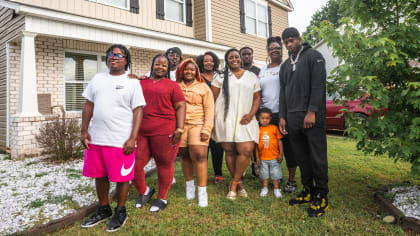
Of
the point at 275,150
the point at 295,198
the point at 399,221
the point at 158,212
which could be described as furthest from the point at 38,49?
the point at 399,221

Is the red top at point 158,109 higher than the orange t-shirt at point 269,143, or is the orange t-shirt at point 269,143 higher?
the red top at point 158,109

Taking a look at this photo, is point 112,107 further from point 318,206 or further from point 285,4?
point 285,4

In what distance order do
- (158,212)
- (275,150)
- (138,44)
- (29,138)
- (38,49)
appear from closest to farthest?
(158,212) < (275,150) < (29,138) < (38,49) < (138,44)

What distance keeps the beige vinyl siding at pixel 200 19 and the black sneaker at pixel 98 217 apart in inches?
353

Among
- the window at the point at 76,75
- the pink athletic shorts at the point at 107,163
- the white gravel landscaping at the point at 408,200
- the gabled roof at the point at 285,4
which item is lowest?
the white gravel landscaping at the point at 408,200

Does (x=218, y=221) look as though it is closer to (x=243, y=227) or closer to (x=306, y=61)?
(x=243, y=227)

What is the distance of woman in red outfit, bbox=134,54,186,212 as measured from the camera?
304 cm

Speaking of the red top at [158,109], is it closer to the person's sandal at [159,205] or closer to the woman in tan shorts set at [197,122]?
the woman in tan shorts set at [197,122]

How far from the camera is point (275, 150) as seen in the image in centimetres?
363

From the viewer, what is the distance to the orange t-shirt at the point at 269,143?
3617 millimetres

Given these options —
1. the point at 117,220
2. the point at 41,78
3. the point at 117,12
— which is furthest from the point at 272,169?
the point at 117,12

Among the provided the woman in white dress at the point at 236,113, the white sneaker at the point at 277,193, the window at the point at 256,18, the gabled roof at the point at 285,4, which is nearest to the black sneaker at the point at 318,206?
the white sneaker at the point at 277,193

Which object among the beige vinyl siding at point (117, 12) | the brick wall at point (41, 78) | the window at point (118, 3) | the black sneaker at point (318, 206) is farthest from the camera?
the window at point (118, 3)

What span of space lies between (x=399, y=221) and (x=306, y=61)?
1.96 meters
